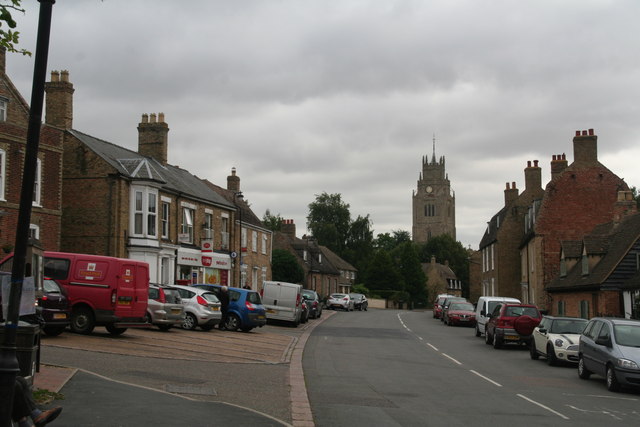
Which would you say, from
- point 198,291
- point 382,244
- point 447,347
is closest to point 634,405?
point 447,347

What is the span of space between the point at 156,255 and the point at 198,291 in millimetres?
8607

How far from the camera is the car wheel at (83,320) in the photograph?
805 inches

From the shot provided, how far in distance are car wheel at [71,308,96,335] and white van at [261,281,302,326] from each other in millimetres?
14372

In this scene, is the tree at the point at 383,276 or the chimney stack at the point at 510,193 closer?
the chimney stack at the point at 510,193

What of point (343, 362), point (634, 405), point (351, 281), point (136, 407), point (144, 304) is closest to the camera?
point (136, 407)

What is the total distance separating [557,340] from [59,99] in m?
24.4

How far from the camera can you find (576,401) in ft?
44.5

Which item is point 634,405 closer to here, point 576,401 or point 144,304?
point 576,401

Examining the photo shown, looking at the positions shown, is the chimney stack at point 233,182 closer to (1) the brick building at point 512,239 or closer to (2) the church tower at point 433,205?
(1) the brick building at point 512,239

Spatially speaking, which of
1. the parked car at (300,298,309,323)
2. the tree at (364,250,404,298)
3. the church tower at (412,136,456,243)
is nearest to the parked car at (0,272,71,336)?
the parked car at (300,298,309,323)

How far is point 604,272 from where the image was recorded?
3212cm

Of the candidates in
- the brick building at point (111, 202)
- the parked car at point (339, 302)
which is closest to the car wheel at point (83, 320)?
the brick building at point (111, 202)

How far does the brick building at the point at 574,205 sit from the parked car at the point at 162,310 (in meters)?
27.7

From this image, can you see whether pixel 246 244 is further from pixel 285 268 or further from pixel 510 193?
pixel 510 193
